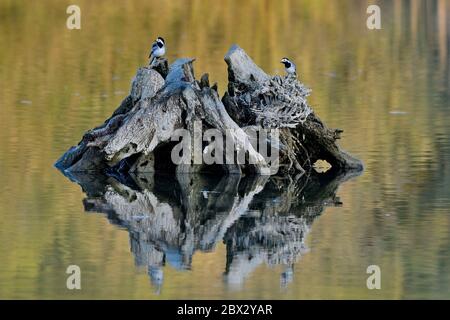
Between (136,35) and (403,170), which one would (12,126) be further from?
(136,35)

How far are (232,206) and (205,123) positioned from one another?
212 centimetres

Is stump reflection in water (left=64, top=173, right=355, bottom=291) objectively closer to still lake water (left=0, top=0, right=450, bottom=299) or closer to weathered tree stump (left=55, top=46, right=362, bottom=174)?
still lake water (left=0, top=0, right=450, bottom=299)

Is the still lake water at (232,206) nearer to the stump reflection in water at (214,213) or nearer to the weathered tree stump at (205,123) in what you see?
the stump reflection in water at (214,213)

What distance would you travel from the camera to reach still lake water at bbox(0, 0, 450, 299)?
38.7 ft

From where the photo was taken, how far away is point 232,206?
1513 cm

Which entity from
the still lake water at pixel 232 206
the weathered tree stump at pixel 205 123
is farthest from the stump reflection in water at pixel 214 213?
the weathered tree stump at pixel 205 123

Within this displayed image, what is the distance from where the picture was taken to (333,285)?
11.5m


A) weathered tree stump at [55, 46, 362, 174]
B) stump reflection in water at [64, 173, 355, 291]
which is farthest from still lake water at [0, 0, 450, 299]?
weathered tree stump at [55, 46, 362, 174]

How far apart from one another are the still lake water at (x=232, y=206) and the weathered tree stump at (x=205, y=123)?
409mm

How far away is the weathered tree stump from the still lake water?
41cm

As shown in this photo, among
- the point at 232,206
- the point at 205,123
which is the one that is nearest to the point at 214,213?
the point at 232,206

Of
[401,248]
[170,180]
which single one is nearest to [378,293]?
[401,248]

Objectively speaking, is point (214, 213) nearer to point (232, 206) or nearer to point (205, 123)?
point (232, 206)
